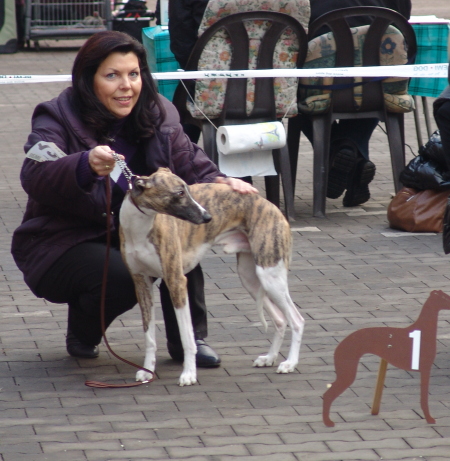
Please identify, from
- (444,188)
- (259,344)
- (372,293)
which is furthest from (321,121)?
(259,344)

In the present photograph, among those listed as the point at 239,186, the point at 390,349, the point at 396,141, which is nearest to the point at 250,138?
the point at 396,141

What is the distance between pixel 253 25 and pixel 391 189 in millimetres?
2452

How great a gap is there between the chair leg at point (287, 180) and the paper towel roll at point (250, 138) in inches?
12.7

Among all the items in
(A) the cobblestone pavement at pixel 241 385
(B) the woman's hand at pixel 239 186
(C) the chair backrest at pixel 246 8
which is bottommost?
(A) the cobblestone pavement at pixel 241 385

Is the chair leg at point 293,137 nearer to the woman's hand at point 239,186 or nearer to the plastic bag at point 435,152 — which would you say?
the plastic bag at point 435,152

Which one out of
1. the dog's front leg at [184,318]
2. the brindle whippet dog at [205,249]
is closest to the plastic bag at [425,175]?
the brindle whippet dog at [205,249]

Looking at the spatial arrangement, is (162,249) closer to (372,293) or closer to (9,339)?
(9,339)

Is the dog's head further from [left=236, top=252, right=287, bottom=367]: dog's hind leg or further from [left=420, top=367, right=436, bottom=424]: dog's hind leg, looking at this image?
[left=420, top=367, right=436, bottom=424]: dog's hind leg

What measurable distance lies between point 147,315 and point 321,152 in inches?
139

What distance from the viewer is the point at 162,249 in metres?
4.23

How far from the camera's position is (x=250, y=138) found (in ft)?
23.0

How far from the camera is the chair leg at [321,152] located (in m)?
7.53

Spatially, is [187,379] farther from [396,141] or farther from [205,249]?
[396,141]

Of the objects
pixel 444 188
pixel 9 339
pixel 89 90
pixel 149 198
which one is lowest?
pixel 9 339
